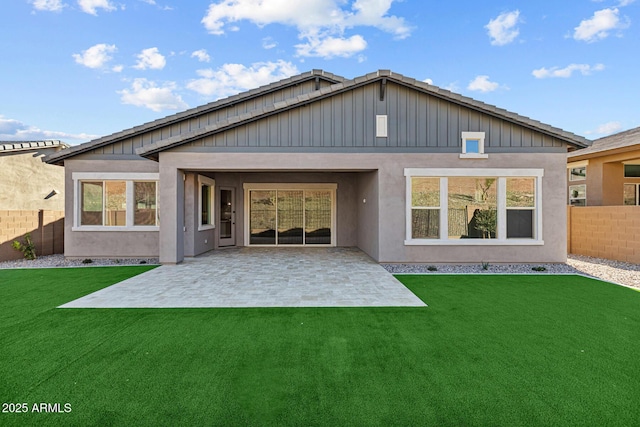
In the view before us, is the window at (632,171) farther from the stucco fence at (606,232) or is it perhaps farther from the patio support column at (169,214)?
the patio support column at (169,214)

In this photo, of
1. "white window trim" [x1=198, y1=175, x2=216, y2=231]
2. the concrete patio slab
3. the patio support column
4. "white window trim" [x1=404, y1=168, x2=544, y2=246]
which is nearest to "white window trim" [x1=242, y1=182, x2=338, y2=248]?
"white window trim" [x1=198, y1=175, x2=216, y2=231]

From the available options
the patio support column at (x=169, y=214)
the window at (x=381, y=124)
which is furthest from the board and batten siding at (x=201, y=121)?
the window at (x=381, y=124)

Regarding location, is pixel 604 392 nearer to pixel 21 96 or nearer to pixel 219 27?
pixel 219 27

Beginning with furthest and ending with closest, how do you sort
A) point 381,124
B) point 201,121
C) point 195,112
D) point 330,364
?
point 201,121
point 195,112
point 381,124
point 330,364

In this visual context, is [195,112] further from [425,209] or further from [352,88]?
[425,209]

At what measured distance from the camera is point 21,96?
72.5ft

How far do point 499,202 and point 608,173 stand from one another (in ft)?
24.4

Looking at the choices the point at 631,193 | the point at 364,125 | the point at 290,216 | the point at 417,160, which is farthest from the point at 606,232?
the point at 290,216

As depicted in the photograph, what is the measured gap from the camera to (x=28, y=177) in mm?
14562

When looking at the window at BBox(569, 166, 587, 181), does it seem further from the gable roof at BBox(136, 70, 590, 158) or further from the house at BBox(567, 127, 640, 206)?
the gable roof at BBox(136, 70, 590, 158)

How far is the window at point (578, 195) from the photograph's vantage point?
14.2m

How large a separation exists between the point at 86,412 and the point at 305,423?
6.01 ft

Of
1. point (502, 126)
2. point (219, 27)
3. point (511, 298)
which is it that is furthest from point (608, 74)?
point (219, 27)

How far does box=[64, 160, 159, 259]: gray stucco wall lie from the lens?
10.4m
